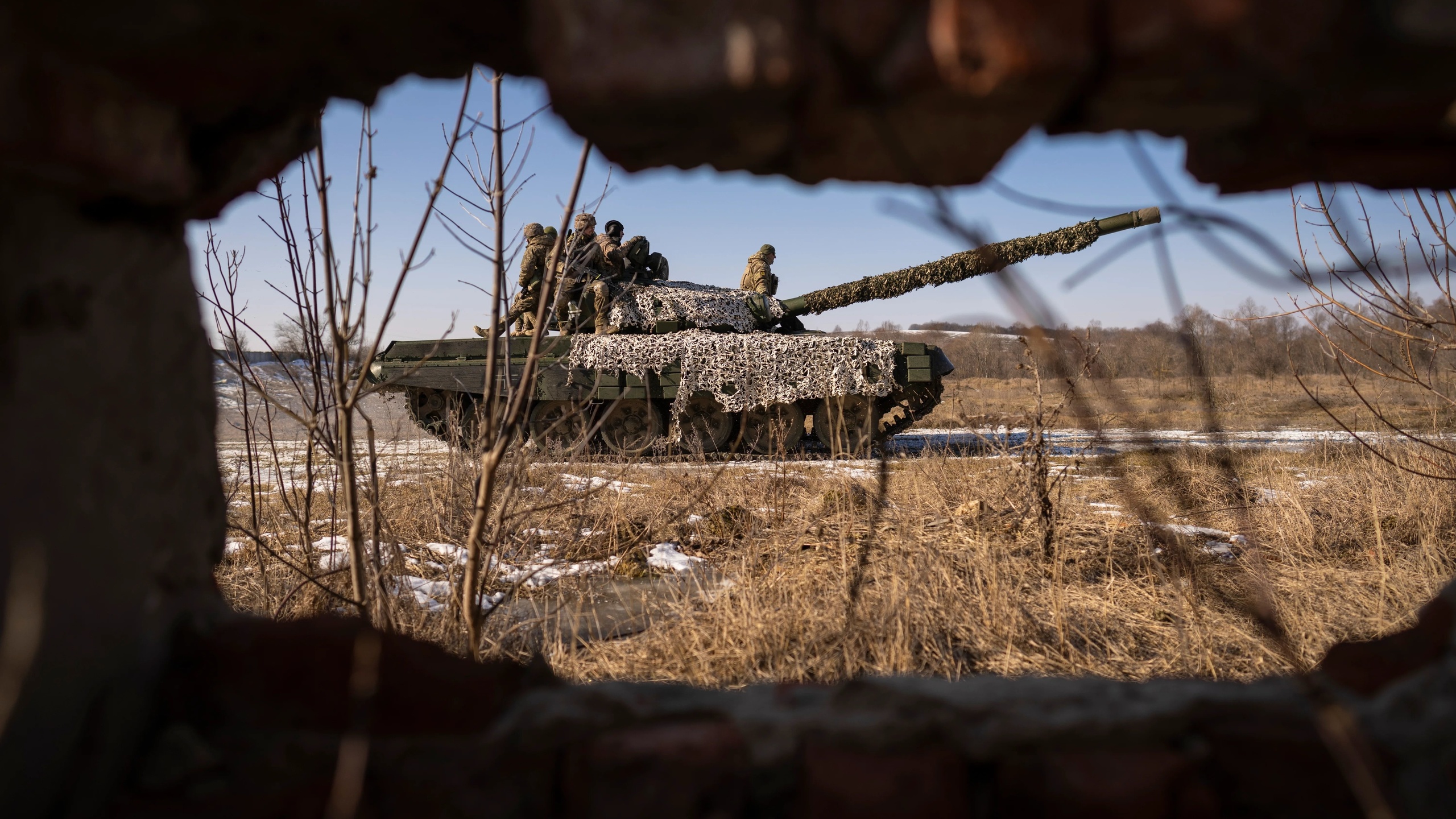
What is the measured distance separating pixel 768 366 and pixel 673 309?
1.28 metres

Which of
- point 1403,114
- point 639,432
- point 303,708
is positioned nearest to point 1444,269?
point 1403,114

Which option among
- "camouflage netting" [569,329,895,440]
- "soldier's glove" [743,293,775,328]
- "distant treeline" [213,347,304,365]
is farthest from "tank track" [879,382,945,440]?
"distant treeline" [213,347,304,365]

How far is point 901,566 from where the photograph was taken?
9.48ft

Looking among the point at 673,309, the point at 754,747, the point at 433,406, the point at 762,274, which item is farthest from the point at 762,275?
the point at 754,747

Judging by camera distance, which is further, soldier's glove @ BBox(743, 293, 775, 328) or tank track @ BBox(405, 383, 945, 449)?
soldier's glove @ BBox(743, 293, 775, 328)

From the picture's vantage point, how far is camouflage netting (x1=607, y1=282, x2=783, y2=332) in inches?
343

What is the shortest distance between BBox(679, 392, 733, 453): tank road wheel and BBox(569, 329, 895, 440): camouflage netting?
361 mm

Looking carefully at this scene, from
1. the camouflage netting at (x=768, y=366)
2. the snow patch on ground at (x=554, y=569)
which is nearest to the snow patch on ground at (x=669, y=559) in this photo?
the snow patch on ground at (x=554, y=569)

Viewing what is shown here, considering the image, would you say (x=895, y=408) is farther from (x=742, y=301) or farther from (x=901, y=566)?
(x=901, y=566)

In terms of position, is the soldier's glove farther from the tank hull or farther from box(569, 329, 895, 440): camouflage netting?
the tank hull

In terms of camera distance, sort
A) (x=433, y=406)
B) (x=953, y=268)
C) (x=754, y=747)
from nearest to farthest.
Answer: (x=754, y=747) → (x=953, y=268) → (x=433, y=406)

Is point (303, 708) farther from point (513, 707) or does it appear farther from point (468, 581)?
point (468, 581)

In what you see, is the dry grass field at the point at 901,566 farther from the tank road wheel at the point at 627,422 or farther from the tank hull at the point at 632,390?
the tank road wheel at the point at 627,422

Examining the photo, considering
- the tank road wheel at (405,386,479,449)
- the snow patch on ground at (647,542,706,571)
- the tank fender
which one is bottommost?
the snow patch on ground at (647,542,706,571)
